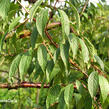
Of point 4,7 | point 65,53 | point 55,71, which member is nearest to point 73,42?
point 65,53

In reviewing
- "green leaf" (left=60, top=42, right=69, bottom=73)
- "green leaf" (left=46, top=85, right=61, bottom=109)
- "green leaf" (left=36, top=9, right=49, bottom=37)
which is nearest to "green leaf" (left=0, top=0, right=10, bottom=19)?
"green leaf" (left=36, top=9, right=49, bottom=37)

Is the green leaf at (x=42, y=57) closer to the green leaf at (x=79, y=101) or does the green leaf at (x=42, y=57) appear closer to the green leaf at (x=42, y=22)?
the green leaf at (x=42, y=22)

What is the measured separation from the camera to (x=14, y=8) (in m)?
0.93

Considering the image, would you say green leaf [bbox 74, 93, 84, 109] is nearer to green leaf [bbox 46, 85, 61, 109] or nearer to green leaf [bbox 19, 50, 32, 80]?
green leaf [bbox 46, 85, 61, 109]

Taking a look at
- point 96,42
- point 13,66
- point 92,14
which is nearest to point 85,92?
point 13,66

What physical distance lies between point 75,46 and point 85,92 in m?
0.21

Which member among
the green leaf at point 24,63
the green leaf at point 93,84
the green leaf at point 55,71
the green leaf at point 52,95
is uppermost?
the green leaf at point 24,63

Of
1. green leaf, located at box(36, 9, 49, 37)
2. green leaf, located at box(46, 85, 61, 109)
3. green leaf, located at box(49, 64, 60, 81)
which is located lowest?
green leaf, located at box(46, 85, 61, 109)

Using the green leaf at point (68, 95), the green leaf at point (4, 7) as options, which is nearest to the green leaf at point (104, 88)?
the green leaf at point (68, 95)

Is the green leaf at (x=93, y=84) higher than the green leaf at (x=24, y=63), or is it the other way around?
the green leaf at (x=24, y=63)

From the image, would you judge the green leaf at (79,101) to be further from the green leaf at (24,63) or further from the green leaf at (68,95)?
the green leaf at (24,63)

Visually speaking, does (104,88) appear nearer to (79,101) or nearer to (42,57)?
(79,101)

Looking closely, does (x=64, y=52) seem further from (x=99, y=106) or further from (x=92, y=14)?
(x=92, y=14)

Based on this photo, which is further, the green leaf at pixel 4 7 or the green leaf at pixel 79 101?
the green leaf at pixel 79 101
